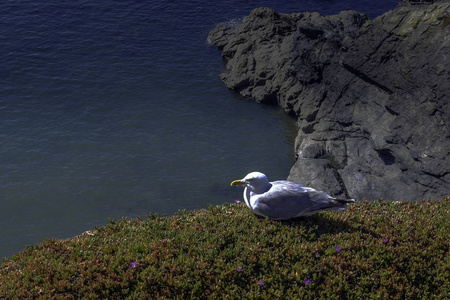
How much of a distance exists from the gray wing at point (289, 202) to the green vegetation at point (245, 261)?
30 cm

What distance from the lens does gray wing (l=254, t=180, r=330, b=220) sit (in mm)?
11633

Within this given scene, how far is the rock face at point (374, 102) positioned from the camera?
23.4 m

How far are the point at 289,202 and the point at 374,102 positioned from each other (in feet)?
55.9

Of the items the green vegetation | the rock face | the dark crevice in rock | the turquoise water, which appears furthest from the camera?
the dark crevice in rock

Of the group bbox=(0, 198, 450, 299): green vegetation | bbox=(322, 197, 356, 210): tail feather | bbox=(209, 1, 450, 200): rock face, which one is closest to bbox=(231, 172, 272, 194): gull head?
bbox=(0, 198, 450, 299): green vegetation

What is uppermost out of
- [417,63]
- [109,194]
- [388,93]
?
[417,63]

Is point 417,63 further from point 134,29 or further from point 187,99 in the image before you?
point 134,29

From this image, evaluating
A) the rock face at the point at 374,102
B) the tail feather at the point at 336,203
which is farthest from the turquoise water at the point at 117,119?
the tail feather at the point at 336,203

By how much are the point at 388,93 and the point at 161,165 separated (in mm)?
13476

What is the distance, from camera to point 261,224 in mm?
11883

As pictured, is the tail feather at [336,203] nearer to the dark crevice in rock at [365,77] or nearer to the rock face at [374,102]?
the rock face at [374,102]

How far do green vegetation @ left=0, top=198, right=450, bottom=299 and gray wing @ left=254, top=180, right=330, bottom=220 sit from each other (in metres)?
0.30

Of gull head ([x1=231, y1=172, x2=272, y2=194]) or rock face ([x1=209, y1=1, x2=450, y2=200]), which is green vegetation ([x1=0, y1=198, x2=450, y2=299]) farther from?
rock face ([x1=209, y1=1, x2=450, y2=200])

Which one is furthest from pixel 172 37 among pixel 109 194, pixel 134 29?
pixel 109 194
